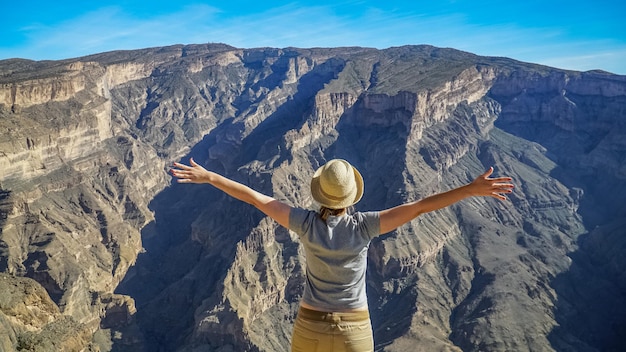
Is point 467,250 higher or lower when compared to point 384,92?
lower

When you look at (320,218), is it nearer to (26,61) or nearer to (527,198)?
(527,198)

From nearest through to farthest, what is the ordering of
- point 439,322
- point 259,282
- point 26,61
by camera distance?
point 439,322 → point 259,282 → point 26,61

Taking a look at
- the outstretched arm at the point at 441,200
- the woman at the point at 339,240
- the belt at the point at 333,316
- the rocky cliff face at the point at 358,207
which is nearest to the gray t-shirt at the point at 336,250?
the woman at the point at 339,240

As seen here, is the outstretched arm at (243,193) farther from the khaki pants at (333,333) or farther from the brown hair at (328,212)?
the khaki pants at (333,333)

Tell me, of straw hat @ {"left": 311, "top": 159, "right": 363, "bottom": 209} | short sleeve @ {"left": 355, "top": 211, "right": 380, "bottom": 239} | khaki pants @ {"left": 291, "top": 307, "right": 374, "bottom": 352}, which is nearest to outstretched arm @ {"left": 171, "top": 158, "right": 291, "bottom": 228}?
straw hat @ {"left": 311, "top": 159, "right": 363, "bottom": 209}

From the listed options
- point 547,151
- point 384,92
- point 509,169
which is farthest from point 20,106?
point 547,151

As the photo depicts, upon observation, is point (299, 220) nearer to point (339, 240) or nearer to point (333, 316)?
point (339, 240)
